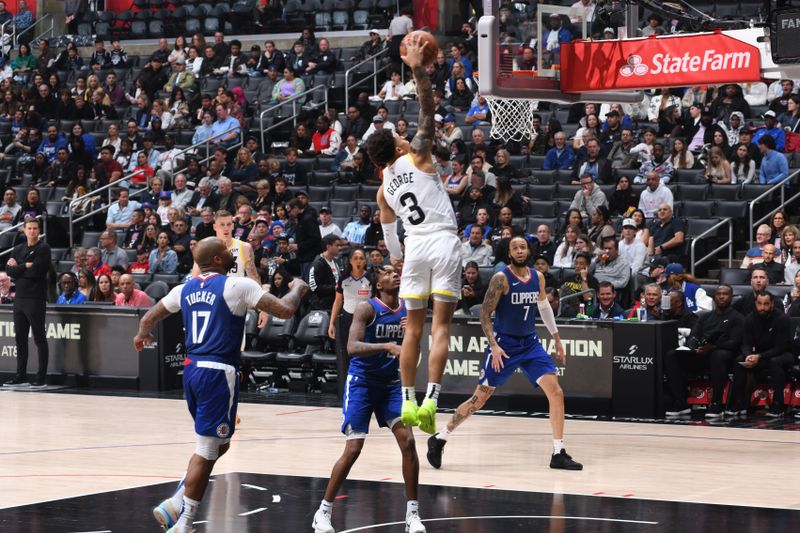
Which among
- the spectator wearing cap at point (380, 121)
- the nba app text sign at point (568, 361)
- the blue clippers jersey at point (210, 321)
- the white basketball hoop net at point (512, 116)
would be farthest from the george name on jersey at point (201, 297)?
the spectator wearing cap at point (380, 121)

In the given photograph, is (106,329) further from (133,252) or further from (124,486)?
(124,486)

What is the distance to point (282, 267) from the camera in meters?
17.5

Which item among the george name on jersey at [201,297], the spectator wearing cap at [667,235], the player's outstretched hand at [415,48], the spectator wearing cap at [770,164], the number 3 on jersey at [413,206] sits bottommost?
the george name on jersey at [201,297]

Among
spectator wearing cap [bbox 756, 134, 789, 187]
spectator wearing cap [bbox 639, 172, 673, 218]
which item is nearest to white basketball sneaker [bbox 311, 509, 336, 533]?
spectator wearing cap [bbox 639, 172, 673, 218]

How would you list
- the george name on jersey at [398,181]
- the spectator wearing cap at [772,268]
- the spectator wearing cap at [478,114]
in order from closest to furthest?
the george name on jersey at [398,181], the spectator wearing cap at [772,268], the spectator wearing cap at [478,114]

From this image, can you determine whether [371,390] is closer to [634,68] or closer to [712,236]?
[634,68]

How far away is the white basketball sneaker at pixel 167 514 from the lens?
8.28 meters

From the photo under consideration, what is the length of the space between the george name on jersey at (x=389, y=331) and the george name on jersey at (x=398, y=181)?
1.16m

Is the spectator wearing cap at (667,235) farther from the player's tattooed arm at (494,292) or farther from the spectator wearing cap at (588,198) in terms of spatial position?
the player's tattooed arm at (494,292)

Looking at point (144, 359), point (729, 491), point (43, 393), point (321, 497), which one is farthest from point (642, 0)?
point (43, 393)

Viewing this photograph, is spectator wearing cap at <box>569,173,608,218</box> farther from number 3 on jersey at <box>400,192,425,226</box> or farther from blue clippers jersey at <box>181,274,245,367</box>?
blue clippers jersey at <box>181,274,245,367</box>

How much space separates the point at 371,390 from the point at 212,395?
1.32 m

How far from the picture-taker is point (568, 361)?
14930 mm

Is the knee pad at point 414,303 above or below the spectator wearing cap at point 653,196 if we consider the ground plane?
below
